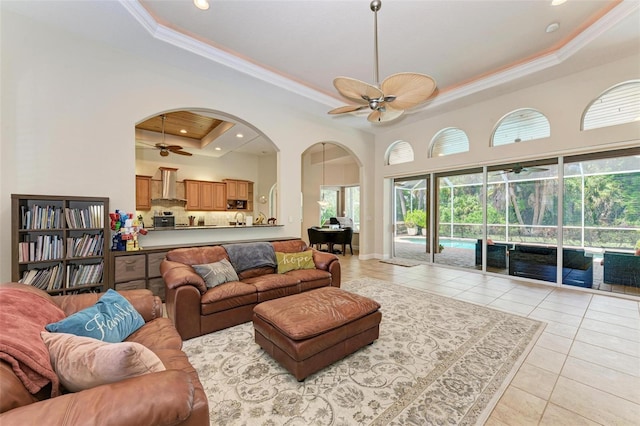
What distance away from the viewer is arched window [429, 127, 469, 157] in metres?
5.79

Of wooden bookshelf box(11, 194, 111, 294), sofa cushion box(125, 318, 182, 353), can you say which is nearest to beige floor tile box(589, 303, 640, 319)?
sofa cushion box(125, 318, 182, 353)

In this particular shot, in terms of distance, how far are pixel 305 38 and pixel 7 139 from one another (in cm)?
377

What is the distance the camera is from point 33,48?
304cm

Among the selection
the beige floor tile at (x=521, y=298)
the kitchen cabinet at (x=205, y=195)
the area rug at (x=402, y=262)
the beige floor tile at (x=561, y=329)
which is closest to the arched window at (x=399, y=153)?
the area rug at (x=402, y=262)

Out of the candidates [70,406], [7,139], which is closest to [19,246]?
[7,139]

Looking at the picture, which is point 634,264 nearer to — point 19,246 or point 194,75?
point 194,75

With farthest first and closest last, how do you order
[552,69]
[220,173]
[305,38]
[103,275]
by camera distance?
[220,173] < [552,69] < [305,38] < [103,275]

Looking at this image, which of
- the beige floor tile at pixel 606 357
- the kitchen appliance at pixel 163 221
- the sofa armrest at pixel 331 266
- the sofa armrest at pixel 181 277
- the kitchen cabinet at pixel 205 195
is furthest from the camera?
the kitchen cabinet at pixel 205 195

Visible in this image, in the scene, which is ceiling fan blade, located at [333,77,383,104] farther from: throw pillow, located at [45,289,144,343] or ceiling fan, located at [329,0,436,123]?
throw pillow, located at [45,289,144,343]

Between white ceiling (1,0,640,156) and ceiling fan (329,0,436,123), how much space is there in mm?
626

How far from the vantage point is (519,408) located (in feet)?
5.91

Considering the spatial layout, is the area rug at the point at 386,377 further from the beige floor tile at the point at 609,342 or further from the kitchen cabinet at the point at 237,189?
the kitchen cabinet at the point at 237,189

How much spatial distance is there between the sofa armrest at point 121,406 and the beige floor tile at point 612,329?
4.23 meters

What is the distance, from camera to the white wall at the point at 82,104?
115 inches
